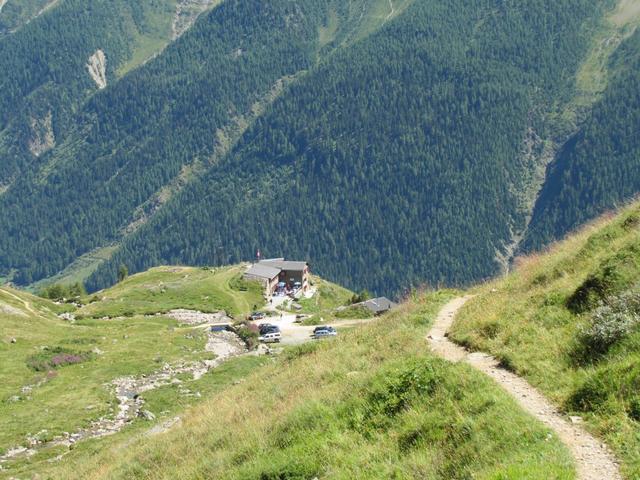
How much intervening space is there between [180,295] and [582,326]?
98907mm

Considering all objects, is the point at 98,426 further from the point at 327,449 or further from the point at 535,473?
the point at 535,473

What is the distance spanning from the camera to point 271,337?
83.5m

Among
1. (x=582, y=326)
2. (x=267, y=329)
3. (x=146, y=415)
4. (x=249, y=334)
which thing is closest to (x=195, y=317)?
(x=249, y=334)

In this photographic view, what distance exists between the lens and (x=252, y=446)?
67.2 feet

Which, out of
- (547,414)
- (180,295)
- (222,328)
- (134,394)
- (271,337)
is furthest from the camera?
(180,295)

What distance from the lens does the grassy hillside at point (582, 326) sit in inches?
630

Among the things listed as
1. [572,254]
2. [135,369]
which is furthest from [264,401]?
[135,369]

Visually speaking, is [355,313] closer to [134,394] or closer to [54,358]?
[54,358]

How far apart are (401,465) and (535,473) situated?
3.56 meters

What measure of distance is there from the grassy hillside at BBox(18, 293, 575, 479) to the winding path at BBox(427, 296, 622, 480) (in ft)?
1.25

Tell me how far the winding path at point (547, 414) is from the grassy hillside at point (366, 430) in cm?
38

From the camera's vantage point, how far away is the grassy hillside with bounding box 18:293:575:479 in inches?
610

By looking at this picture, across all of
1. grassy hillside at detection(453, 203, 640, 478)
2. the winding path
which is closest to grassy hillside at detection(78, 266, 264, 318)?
grassy hillside at detection(453, 203, 640, 478)

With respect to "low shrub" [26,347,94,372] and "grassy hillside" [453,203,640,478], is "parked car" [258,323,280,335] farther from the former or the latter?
"grassy hillside" [453,203,640,478]
